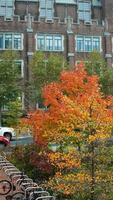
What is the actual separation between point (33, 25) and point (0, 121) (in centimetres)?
1503

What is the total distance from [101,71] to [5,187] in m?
39.2

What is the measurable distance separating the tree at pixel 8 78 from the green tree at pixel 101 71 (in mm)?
8590

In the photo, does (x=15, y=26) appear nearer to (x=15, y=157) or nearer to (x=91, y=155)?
(x=15, y=157)

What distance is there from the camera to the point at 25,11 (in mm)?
68250

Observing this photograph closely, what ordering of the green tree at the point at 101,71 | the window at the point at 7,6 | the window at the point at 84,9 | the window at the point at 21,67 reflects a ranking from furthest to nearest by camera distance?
the window at the point at 84,9 → the window at the point at 7,6 → the window at the point at 21,67 → the green tree at the point at 101,71

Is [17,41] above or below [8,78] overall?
above

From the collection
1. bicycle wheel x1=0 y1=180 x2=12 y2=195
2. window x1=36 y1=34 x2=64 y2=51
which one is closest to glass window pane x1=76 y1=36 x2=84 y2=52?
window x1=36 y1=34 x2=64 y2=51

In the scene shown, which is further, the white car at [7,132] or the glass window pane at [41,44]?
the glass window pane at [41,44]

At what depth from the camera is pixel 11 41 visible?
2403 inches

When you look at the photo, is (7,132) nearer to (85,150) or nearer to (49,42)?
(85,150)

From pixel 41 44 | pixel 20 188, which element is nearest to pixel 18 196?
pixel 20 188

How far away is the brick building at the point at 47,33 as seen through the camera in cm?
6125

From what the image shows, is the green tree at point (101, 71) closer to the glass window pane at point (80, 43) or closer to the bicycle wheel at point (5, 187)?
the glass window pane at point (80, 43)

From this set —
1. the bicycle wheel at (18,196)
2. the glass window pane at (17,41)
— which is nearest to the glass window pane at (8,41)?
the glass window pane at (17,41)
